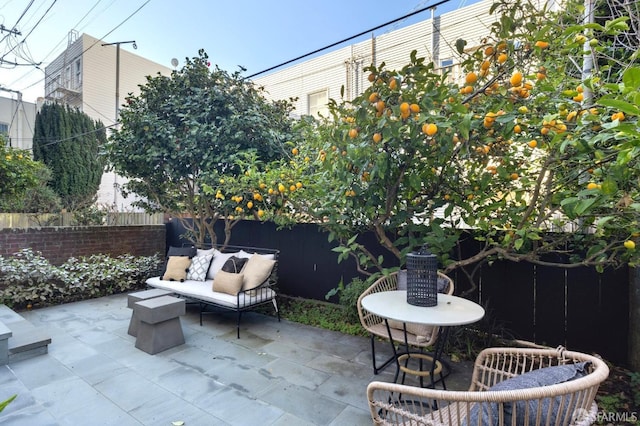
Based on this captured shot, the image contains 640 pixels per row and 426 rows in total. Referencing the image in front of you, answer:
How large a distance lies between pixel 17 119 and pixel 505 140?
1867cm

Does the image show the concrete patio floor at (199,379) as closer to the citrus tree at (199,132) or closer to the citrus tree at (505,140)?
the citrus tree at (505,140)

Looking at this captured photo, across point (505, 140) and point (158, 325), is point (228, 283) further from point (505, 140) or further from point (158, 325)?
point (505, 140)

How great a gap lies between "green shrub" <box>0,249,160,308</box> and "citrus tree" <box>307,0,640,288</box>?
4.59 meters

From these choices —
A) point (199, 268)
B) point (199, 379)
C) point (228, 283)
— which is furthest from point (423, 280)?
point (199, 268)

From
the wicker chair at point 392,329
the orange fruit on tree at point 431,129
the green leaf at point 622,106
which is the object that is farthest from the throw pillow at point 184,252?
the green leaf at point 622,106

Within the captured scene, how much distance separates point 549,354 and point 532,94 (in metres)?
1.68

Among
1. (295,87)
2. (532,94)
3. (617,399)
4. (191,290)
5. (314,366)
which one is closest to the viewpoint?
(532,94)

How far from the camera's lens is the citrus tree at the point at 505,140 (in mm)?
1878

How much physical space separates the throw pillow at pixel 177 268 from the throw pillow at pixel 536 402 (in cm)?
445

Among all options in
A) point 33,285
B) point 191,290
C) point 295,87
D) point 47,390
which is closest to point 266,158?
point 191,290

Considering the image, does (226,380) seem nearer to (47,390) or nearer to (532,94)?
(47,390)

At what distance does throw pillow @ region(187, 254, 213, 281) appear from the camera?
4.81 meters

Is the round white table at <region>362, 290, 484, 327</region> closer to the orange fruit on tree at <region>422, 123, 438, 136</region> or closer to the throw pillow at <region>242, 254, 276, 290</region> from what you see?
the orange fruit on tree at <region>422, 123, 438, 136</region>

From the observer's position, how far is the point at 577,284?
3.12 m
